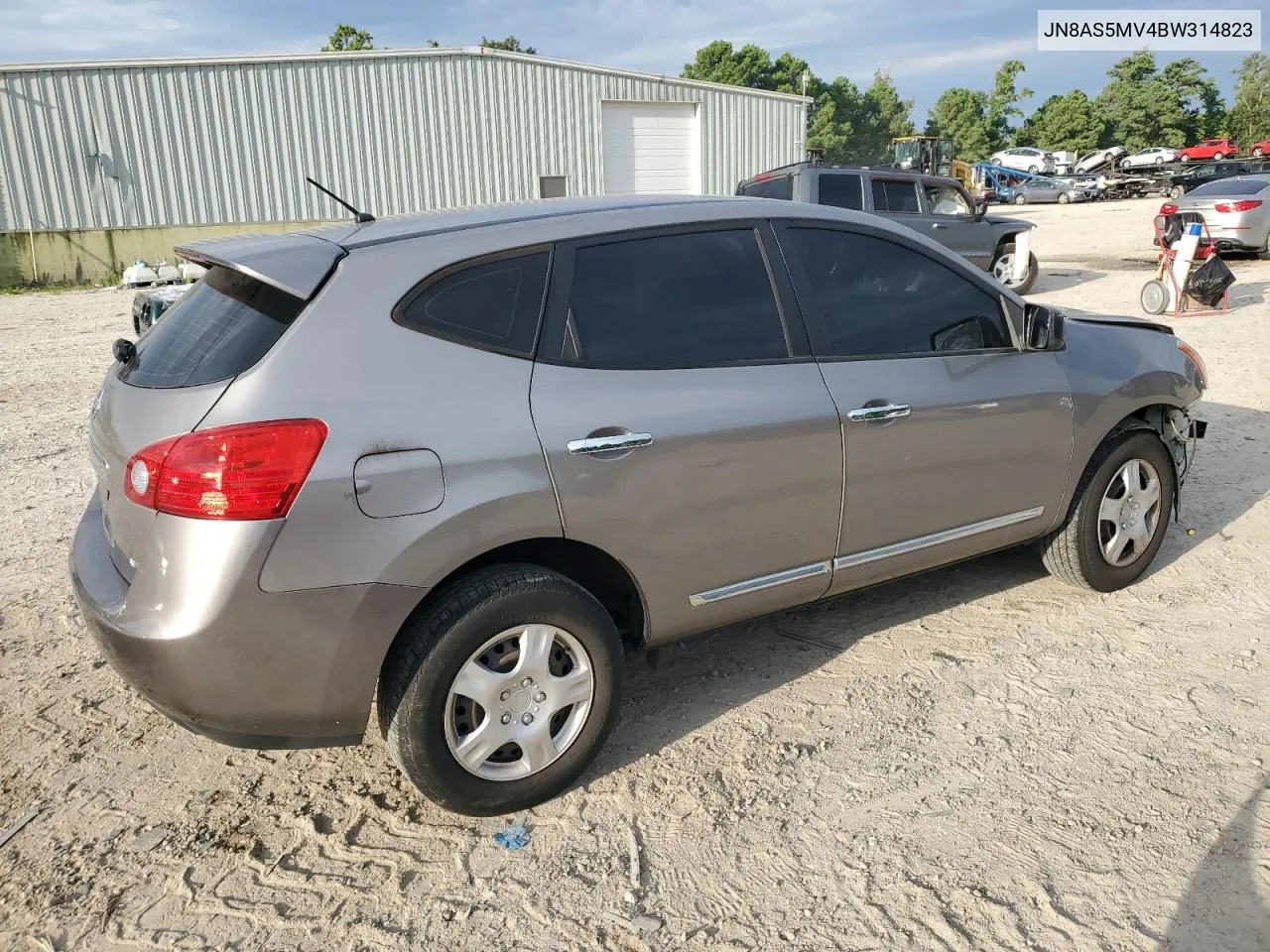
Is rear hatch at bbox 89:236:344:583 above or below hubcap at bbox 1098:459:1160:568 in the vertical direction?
→ above

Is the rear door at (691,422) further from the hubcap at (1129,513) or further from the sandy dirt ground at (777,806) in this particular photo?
the hubcap at (1129,513)

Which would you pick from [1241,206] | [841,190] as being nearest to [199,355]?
[841,190]

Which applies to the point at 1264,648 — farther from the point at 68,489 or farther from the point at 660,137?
the point at 660,137

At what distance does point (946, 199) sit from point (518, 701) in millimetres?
12619

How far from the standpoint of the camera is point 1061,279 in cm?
1631

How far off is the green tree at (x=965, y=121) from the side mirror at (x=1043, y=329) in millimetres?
68339

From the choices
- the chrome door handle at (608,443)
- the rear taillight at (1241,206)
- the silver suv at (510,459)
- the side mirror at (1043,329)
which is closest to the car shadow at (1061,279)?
the rear taillight at (1241,206)

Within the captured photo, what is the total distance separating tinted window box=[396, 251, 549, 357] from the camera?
8.81 ft

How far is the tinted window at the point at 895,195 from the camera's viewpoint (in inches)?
498

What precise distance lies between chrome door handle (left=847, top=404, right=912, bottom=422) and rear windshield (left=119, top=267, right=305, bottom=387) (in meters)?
1.82

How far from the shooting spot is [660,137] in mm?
24797

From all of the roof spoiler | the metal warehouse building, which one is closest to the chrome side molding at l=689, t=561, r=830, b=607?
the roof spoiler

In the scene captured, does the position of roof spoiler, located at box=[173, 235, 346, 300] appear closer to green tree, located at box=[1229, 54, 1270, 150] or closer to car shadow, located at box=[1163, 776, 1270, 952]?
car shadow, located at box=[1163, 776, 1270, 952]

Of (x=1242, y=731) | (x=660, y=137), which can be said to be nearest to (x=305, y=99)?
(x=660, y=137)
